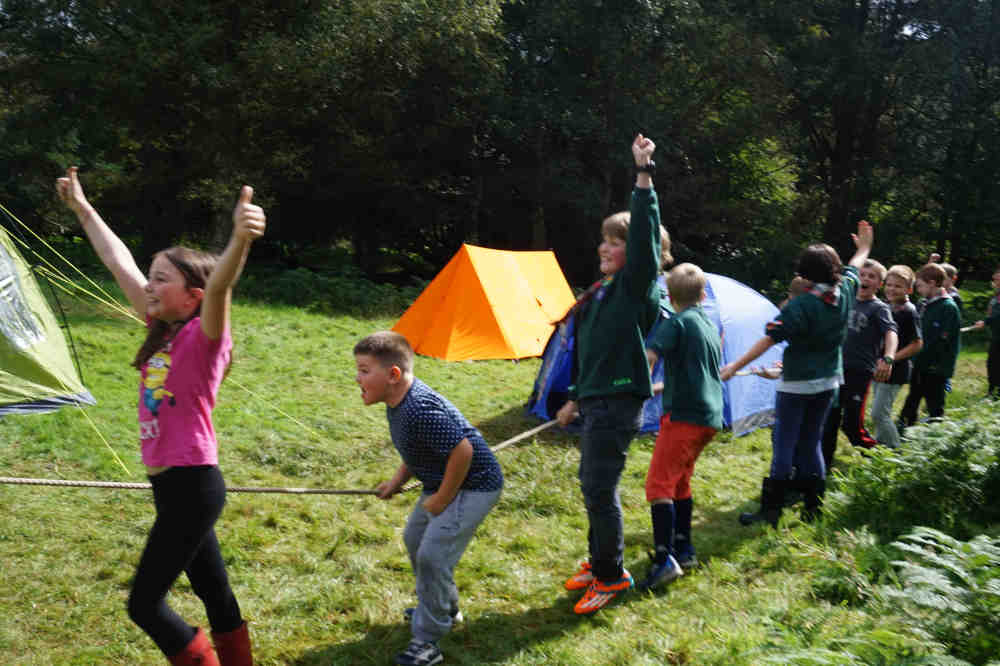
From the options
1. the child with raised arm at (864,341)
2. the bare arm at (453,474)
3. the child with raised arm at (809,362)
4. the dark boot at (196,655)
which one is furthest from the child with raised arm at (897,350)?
the dark boot at (196,655)

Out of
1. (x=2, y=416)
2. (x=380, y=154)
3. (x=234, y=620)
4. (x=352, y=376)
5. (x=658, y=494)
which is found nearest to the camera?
(x=234, y=620)

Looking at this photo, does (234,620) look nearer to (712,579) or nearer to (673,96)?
(712,579)

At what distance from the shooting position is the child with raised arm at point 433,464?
311 centimetres

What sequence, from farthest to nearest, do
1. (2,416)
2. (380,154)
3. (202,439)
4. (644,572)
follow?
(380,154), (2,416), (644,572), (202,439)

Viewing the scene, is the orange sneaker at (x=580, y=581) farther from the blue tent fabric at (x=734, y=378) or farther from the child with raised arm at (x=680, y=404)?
the blue tent fabric at (x=734, y=378)

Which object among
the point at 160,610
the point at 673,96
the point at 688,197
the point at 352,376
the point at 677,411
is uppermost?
the point at 673,96

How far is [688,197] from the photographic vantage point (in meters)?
21.2

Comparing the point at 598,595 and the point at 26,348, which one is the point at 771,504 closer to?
the point at 598,595

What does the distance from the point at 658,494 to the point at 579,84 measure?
1763 centimetres

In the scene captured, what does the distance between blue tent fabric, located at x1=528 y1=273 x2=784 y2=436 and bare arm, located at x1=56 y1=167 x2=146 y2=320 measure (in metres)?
4.83

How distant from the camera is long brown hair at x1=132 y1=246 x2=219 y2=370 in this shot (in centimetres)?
267

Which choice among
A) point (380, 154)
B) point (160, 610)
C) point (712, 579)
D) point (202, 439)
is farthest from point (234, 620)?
point (380, 154)

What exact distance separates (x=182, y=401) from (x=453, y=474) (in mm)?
1023

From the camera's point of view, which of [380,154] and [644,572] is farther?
[380,154]
